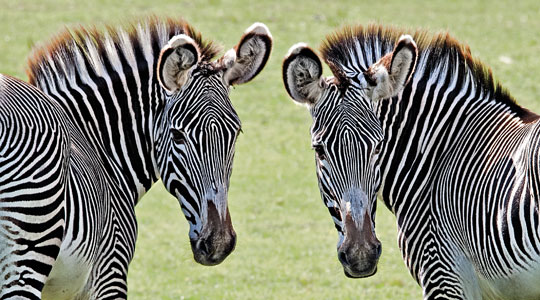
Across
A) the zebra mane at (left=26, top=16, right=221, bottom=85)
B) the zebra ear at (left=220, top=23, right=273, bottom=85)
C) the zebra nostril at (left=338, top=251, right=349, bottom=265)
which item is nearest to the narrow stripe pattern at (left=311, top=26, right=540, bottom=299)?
the zebra nostril at (left=338, top=251, right=349, bottom=265)

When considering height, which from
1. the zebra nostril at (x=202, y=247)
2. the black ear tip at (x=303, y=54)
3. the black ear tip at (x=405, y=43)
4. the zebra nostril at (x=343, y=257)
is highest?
the black ear tip at (x=303, y=54)

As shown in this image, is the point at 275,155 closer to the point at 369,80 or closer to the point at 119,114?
the point at 119,114

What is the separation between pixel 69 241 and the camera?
225 inches

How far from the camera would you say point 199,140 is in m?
6.21

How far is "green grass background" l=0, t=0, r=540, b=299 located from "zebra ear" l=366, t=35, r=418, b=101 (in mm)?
1252

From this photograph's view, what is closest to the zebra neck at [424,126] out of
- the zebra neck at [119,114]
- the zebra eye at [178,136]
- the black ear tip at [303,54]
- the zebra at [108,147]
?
the black ear tip at [303,54]

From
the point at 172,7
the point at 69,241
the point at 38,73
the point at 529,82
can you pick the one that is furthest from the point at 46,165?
the point at 172,7

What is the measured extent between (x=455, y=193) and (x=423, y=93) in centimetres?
100

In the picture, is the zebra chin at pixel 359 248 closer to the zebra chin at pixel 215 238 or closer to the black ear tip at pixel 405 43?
the zebra chin at pixel 215 238

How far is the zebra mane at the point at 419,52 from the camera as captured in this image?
7.22 metres

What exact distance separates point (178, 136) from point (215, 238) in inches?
33.9

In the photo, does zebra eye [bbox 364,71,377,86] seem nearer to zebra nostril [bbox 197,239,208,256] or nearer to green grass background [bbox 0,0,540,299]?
green grass background [bbox 0,0,540,299]

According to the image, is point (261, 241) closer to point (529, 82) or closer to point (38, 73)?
point (38, 73)

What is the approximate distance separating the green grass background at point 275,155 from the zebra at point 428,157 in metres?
0.57
